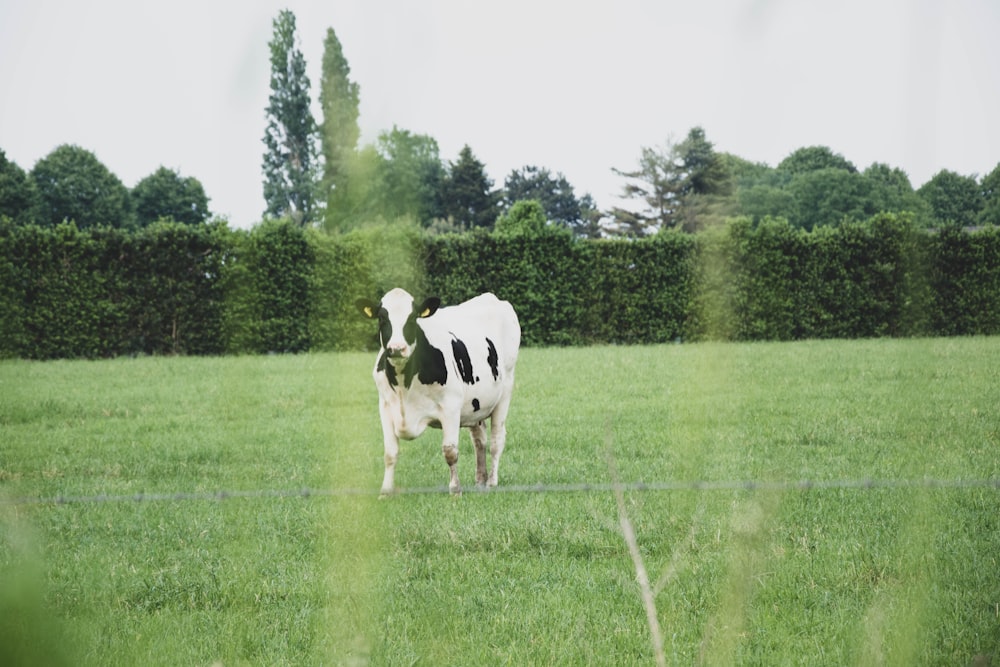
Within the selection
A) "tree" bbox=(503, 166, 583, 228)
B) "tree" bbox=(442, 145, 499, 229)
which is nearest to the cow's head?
"tree" bbox=(442, 145, 499, 229)

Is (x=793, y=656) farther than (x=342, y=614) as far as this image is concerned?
No

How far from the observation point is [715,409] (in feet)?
35.6

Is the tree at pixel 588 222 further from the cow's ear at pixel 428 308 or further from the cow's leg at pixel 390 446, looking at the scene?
the cow's leg at pixel 390 446

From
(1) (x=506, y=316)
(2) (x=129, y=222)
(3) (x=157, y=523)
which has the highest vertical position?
(2) (x=129, y=222)

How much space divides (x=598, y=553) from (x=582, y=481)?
196 centimetres

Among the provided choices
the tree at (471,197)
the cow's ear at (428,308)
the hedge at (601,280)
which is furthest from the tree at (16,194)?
the cow's ear at (428,308)

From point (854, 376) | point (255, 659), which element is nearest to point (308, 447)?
point (255, 659)

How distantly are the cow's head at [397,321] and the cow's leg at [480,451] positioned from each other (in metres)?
1.30

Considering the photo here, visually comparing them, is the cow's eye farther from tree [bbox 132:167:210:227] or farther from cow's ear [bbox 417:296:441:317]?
tree [bbox 132:167:210:227]

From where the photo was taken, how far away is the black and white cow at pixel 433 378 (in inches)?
265

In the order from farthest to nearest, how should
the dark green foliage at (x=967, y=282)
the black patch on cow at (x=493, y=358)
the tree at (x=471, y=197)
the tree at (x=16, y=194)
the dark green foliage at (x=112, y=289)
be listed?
the tree at (x=16, y=194) → the tree at (x=471, y=197) → the dark green foliage at (x=967, y=282) → the dark green foliage at (x=112, y=289) → the black patch on cow at (x=493, y=358)

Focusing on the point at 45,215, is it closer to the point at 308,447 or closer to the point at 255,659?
the point at 308,447

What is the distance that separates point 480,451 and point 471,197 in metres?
31.8

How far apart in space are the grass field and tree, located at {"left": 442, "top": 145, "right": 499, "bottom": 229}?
87.6 feet
